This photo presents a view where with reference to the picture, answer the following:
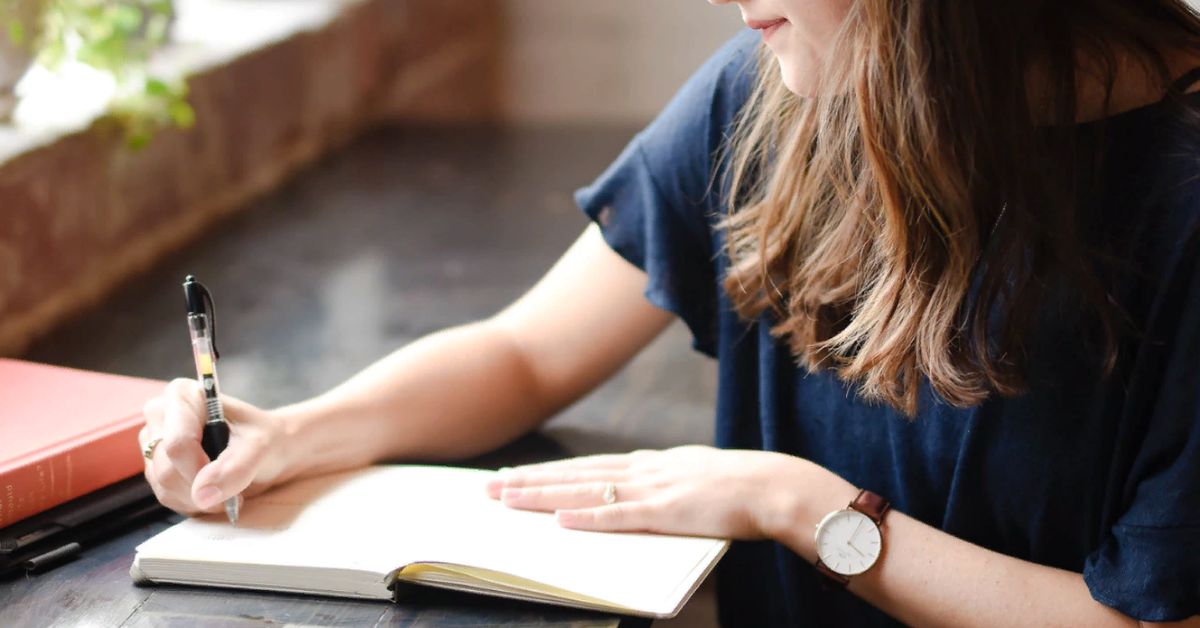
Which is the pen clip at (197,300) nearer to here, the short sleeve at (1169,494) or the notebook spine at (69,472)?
the notebook spine at (69,472)

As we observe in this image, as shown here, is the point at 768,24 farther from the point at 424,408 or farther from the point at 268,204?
the point at 268,204

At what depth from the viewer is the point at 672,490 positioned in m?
0.97

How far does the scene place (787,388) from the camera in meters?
1.14

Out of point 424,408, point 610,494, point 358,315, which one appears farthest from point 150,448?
point 358,315

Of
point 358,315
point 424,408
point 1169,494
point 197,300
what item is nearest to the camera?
point 1169,494

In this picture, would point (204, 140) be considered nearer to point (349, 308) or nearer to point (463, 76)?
point (349, 308)

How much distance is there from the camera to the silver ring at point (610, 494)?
38.0 inches

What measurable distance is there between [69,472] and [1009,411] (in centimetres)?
71

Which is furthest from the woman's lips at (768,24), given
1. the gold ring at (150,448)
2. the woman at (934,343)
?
the gold ring at (150,448)

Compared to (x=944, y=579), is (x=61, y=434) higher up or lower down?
higher up

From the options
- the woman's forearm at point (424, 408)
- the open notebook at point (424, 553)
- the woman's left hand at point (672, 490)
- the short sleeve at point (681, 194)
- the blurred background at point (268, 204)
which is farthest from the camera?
the blurred background at point (268, 204)

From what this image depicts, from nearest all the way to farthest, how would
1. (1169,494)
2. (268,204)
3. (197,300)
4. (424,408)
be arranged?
(1169,494), (197,300), (424,408), (268,204)

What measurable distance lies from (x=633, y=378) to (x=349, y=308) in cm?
38

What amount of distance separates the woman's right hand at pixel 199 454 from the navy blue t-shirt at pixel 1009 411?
1.20 feet
